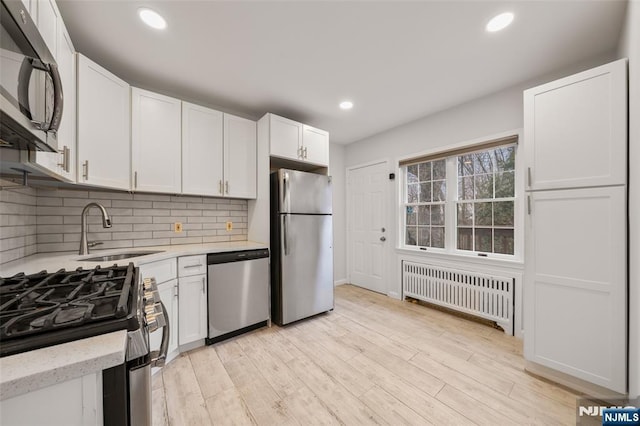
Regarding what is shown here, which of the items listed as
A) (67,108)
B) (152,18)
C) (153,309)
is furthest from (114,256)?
(152,18)

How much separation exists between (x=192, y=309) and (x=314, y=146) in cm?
222

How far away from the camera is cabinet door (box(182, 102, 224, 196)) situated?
2398mm

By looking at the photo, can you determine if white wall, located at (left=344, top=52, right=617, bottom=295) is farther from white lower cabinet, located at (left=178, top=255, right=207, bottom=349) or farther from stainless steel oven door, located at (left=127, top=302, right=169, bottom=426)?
stainless steel oven door, located at (left=127, top=302, right=169, bottom=426)

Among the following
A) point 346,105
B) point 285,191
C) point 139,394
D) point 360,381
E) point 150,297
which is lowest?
point 360,381

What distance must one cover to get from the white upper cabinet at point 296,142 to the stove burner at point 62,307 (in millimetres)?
1991

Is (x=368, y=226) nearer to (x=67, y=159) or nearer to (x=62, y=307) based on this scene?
(x=67, y=159)

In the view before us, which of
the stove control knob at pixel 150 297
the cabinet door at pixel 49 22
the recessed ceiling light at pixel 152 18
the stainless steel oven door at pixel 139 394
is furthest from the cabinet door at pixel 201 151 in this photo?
the stainless steel oven door at pixel 139 394

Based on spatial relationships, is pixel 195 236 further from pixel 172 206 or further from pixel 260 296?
pixel 260 296

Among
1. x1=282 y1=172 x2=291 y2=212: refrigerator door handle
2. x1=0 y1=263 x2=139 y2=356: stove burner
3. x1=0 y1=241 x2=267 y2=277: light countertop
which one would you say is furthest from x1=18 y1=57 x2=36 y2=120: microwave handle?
x1=282 y1=172 x2=291 y2=212: refrigerator door handle

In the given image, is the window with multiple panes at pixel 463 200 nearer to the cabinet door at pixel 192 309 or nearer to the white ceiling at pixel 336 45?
the white ceiling at pixel 336 45

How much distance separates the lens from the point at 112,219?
2.20 m

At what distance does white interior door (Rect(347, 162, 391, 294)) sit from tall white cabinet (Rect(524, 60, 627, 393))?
6.57 ft

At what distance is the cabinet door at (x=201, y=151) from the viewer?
240 centimetres

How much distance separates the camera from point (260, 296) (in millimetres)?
2529
